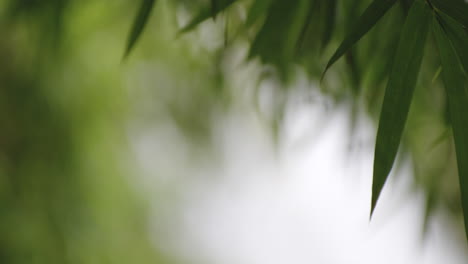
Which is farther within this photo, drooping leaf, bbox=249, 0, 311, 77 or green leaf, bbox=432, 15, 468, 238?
drooping leaf, bbox=249, 0, 311, 77

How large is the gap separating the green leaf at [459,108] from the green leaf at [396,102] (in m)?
0.02

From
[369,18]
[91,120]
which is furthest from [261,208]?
[369,18]

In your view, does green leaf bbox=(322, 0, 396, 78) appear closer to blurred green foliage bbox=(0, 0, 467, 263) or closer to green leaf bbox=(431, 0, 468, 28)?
green leaf bbox=(431, 0, 468, 28)

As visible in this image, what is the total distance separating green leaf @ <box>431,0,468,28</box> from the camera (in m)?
0.36

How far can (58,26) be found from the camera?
0.79m

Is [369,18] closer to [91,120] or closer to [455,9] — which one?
[455,9]

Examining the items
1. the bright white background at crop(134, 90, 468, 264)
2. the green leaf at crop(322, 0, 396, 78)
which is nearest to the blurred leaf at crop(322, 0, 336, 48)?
the green leaf at crop(322, 0, 396, 78)

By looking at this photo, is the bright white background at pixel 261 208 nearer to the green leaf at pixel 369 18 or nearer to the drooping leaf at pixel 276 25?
the drooping leaf at pixel 276 25

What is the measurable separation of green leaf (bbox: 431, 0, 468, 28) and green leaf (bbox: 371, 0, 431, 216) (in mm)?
24

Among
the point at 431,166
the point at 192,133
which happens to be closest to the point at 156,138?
the point at 192,133

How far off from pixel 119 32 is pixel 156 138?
448mm

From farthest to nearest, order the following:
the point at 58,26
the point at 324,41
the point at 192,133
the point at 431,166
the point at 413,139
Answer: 1. the point at 192,133
2. the point at 431,166
3. the point at 413,139
4. the point at 58,26
5. the point at 324,41

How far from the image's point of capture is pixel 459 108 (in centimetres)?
35

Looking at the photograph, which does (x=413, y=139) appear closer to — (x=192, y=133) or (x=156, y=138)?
(x=192, y=133)
